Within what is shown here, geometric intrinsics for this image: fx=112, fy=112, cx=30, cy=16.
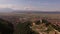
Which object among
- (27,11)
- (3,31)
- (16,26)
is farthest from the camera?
(27,11)

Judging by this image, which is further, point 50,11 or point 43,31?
point 50,11

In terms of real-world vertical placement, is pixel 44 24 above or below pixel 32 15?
below

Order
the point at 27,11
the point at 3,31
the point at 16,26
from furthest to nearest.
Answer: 1. the point at 27,11
2. the point at 16,26
3. the point at 3,31

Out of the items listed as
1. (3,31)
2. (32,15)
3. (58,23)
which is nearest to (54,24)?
(58,23)

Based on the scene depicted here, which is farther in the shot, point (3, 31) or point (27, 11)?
point (27, 11)

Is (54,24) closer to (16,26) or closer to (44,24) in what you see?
(44,24)

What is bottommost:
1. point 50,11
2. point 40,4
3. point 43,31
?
point 43,31

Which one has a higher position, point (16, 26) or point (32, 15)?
point (32, 15)

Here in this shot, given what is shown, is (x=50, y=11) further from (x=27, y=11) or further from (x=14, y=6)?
(x=14, y=6)

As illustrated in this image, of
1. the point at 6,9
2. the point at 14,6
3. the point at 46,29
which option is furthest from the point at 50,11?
the point at 6,9
